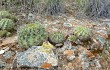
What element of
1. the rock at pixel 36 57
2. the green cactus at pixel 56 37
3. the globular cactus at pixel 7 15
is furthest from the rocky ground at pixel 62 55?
the globular cactus at pixel 7 15

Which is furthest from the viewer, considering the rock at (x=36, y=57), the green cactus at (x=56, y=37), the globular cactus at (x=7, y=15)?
the globular cactus at (x=7, y=15)

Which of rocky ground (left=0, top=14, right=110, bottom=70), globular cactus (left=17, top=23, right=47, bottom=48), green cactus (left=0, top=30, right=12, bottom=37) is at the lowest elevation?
rocky ground (left=0, top=14, right=110, bottom=70)

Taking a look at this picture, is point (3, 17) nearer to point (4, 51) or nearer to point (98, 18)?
point (4, 51)

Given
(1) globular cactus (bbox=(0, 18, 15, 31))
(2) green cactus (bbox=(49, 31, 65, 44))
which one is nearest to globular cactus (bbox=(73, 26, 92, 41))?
(2) green cactus (bbox=(49, 31, 65, 44))

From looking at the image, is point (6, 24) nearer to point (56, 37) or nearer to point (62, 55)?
point (56, 37)

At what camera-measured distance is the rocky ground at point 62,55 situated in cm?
325

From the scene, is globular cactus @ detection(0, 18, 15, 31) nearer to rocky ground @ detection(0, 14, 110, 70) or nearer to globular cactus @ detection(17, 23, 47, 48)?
rocky ground @ detection(0, 14, 110, 70)

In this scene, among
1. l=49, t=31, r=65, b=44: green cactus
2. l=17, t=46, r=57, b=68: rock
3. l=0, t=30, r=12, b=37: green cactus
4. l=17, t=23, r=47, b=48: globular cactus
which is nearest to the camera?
l=17, t=46, r=57, b=68: rock

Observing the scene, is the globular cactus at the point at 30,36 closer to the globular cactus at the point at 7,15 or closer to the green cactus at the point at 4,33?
the green cactus at the point at 4,33

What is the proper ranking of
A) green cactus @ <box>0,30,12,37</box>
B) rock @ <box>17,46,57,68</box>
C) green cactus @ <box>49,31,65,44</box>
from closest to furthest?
rock @ <box>17,46,57,68</box>, green cactus @ <box>49,31,65,44</box>, green cactus @ <box>0,30,12,37</box>

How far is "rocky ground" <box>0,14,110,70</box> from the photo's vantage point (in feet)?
10.7

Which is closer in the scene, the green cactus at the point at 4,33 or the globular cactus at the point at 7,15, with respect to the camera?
the green cactus at the point at 4,33

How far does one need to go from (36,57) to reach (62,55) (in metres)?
0.44

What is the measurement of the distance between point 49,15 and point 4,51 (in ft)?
4.54
